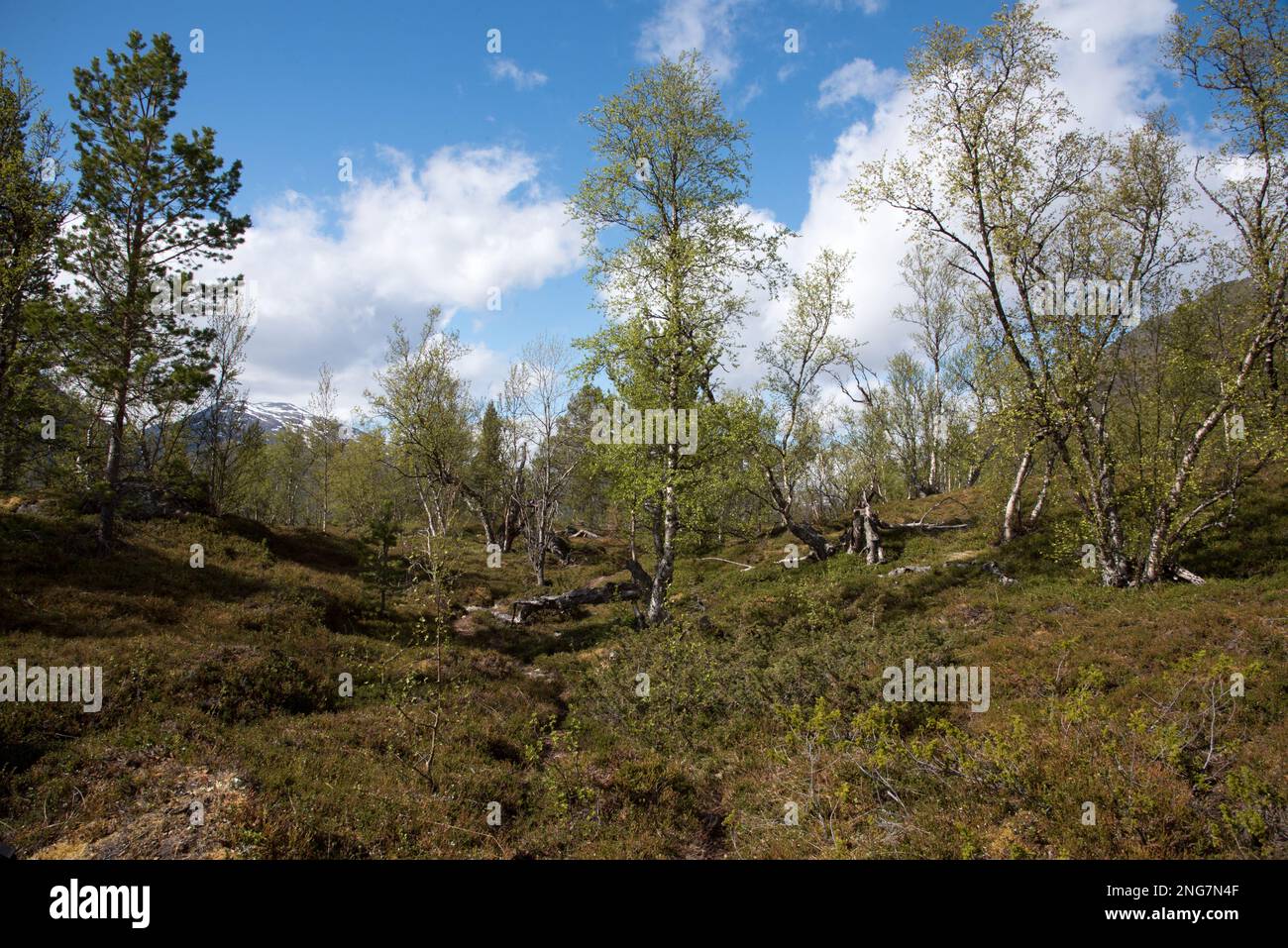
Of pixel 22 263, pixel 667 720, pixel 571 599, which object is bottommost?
pixel 667 720

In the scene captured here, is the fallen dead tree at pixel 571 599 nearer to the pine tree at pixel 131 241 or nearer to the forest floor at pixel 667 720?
the forest floor at pixel 667 720

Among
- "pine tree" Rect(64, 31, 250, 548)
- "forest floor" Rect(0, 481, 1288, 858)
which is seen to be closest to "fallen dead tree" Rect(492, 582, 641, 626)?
"forest floor" Rect(0, 481, 1288, 858)

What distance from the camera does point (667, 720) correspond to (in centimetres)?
1262

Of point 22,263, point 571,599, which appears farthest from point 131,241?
point 571,599

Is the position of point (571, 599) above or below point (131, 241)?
below

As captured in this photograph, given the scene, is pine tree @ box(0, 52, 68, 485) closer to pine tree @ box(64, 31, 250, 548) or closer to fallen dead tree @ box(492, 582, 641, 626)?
pine tree @ box(64, 31, 250, 548)

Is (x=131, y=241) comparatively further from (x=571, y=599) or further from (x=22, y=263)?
(x=571, y=599)

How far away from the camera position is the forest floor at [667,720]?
7078 millimetres

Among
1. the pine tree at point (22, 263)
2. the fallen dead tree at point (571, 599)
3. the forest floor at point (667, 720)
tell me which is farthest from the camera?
the fallen dead tree at point (571, 599)

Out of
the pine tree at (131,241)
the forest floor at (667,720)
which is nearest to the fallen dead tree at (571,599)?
the forest floor at (667,720)

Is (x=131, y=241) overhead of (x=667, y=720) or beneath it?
overhead

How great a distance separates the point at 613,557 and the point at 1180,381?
1169 inches

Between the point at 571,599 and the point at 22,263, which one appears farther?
the point at 571,599

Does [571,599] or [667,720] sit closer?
[667,720]
